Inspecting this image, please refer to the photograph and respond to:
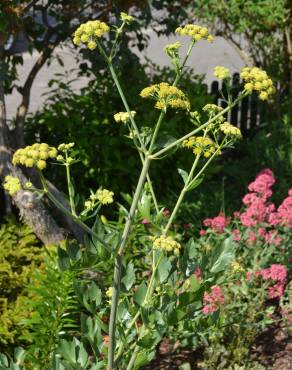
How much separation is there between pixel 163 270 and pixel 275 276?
62.0 inches

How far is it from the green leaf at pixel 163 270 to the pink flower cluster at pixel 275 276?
1562 millimetres

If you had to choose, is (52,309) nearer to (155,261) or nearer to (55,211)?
(155,261)

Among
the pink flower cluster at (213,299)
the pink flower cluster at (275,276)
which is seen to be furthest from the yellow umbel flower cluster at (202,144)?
the pink flower cluster at (275,276)

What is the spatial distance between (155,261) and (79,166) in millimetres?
3207

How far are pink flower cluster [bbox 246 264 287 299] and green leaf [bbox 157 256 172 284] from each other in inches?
61.5

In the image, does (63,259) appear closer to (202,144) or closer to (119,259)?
(119,259)

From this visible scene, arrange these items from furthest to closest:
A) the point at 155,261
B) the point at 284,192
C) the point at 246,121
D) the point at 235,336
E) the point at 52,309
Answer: the point at 246,121
the point at 284,192
the point at 235,336
the point at 52,309
the point at 155,261

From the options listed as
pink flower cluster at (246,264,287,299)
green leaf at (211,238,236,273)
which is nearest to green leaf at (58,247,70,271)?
green leaf at (211,238,236,273)

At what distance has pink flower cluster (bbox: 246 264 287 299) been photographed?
13.6 feet

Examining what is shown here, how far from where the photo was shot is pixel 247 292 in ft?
14.0

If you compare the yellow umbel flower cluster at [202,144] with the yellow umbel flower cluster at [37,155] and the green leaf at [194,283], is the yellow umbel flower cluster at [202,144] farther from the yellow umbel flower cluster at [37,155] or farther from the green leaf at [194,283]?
the yellow umbel flower cluster at [37,155]

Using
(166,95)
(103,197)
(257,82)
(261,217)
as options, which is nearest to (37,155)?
(103,197)

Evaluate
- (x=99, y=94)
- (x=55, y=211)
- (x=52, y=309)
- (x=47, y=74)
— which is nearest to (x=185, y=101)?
(x=52, y=309)

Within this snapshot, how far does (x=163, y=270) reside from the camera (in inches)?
108
